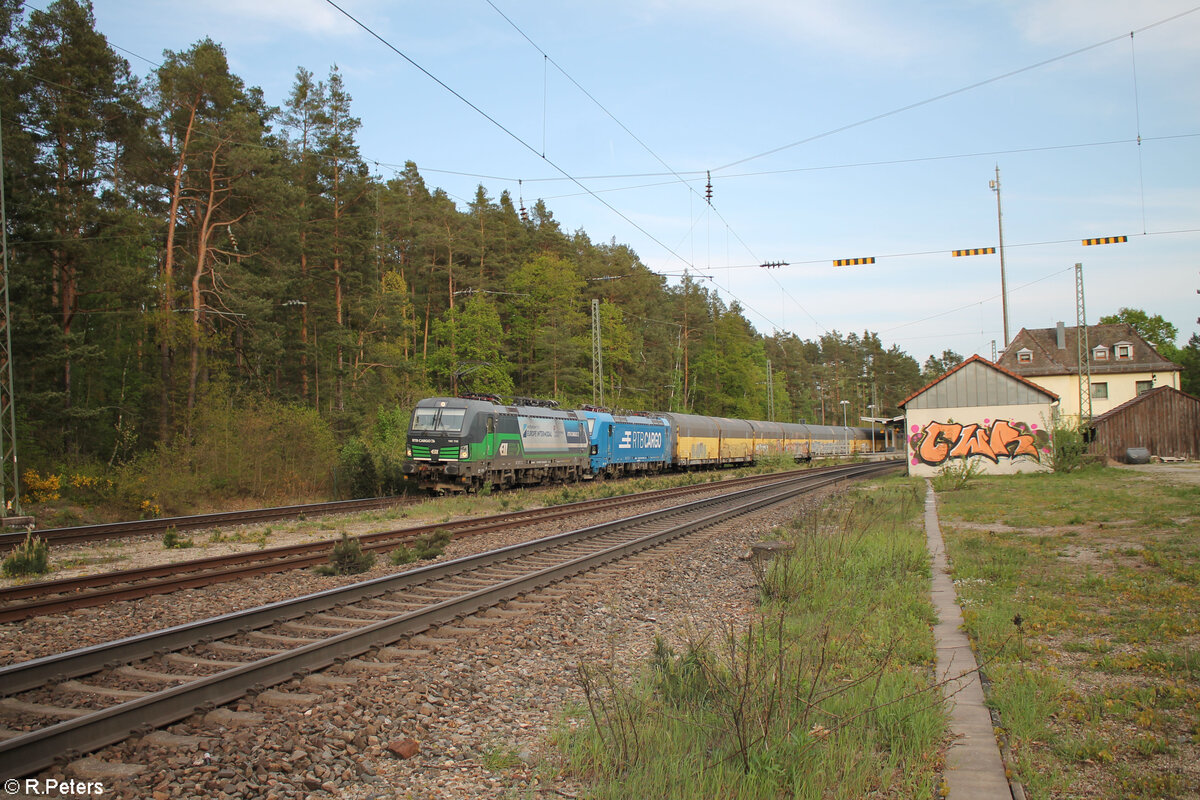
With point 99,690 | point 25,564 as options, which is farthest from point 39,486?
point 99,690

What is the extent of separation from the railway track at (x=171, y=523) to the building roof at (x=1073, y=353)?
46.1 meters

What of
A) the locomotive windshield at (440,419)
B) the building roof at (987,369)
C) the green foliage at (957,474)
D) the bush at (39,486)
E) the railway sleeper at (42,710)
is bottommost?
the green foliage at (957,474)

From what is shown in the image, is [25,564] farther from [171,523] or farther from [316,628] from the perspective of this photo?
[316,628]

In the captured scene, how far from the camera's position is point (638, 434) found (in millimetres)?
34438

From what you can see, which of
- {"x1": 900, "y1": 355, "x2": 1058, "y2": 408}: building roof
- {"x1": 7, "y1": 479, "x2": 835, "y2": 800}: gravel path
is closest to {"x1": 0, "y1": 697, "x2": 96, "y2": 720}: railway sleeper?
{"x1": 7, "y1": 479, "x2": 835, "y2": 800}: gravel path

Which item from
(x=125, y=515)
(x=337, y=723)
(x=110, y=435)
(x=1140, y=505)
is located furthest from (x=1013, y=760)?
(x=110, y=435)

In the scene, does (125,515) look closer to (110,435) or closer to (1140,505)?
(110,435)

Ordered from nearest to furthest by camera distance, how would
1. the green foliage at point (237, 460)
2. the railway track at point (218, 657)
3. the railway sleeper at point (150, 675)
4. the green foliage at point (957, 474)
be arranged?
the railway track at point (218, 657) < the railway sleeper at point (150, 675) < the green foliage at point (237, 460) < the green foliage at point (957, 474)

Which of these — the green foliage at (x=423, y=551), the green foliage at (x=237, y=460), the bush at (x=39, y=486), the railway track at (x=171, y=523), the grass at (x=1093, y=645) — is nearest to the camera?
the grass at (x=1093, y=645)

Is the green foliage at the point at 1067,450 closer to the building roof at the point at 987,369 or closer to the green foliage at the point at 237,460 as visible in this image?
the building roof at the point at 987,369

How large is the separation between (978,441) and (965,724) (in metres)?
29.2

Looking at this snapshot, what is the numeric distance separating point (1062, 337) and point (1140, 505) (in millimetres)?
46091

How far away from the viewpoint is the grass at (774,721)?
12.4ft

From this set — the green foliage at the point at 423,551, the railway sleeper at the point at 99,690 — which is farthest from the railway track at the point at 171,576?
the railway sleeper at the point at 99,690
